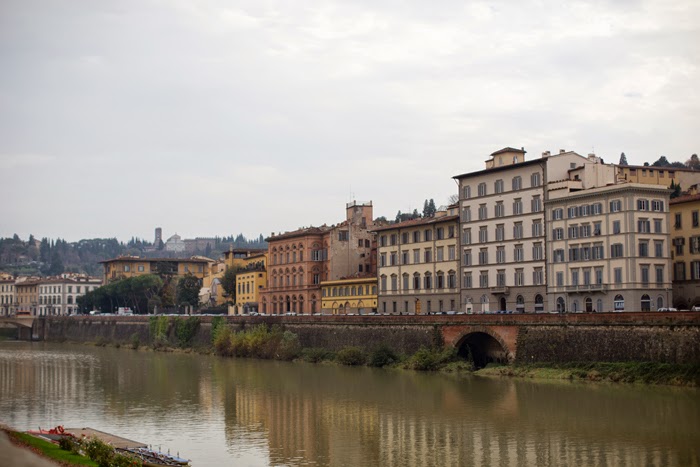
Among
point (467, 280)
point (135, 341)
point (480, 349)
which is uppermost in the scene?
point (467, 280)

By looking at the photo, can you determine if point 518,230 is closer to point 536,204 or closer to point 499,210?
point 499,210

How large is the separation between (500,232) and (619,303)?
545 inches

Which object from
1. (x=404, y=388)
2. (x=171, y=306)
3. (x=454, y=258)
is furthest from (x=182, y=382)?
(x=171, y=306)

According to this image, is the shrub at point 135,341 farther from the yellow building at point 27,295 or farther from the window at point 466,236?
the yellow building at point 27,295

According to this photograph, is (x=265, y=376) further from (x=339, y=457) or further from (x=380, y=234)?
(x=339, y=457)

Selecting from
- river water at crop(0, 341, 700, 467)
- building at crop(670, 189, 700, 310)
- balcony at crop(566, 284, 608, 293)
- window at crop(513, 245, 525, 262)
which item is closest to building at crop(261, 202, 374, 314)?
window at crop(513, 245, 525, 262)

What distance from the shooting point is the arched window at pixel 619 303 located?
→ 66375 mm

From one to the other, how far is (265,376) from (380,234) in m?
27.7

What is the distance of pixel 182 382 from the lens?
66000mm

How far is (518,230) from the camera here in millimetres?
75875

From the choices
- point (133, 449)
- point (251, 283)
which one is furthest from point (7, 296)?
point (133, 449)

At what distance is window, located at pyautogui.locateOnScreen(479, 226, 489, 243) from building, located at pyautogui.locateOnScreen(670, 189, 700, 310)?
597 inches

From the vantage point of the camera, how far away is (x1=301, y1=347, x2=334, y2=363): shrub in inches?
3155

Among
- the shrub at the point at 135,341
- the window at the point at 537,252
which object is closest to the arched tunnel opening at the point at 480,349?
the window at the point at 537,252
